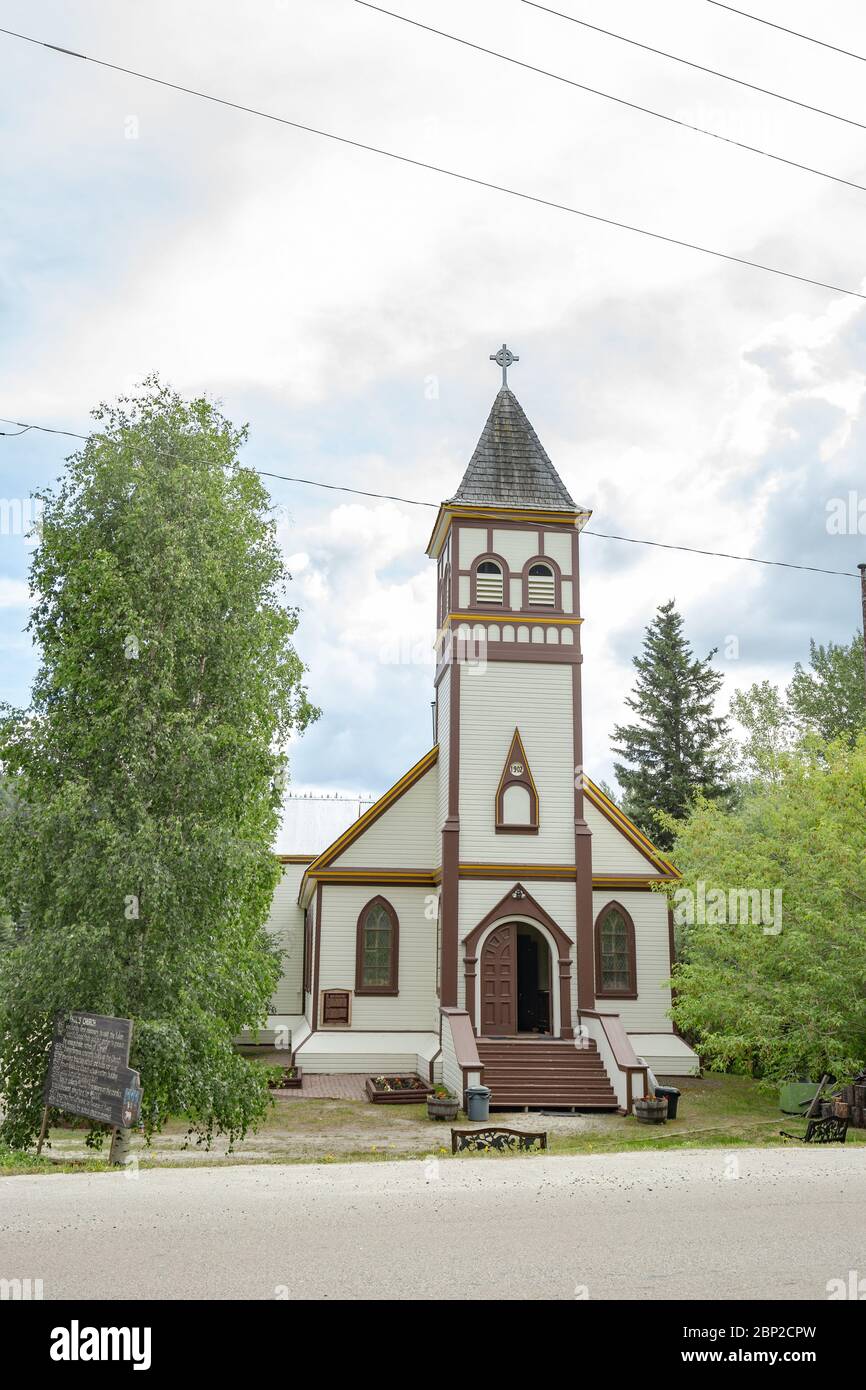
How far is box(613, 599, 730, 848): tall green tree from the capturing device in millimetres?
40000

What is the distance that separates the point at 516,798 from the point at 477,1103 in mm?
7634

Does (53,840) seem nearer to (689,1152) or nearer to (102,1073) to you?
(102,1073)

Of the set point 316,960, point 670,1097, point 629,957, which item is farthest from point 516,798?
point 670,1097

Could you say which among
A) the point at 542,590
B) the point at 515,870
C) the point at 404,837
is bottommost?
the point at 515,870

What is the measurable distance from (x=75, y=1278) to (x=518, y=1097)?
15403mm

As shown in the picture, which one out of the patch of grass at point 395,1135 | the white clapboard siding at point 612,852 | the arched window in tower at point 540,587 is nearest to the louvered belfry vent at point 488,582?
the arched window in tower at point 540,587

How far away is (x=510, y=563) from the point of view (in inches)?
1045

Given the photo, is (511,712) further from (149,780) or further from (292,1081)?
(149,780)

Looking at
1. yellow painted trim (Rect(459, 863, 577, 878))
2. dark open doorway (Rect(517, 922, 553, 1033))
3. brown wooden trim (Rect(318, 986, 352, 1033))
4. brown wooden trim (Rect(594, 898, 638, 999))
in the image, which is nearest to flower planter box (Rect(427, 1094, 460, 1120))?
dark open doorway (Rect(517, 922, 553, 1033))

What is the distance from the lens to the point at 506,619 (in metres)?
26.2

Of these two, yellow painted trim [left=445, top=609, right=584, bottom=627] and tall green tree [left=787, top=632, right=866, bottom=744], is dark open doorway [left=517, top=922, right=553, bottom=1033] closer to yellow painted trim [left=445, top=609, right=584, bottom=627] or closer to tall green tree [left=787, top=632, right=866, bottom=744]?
yellow painted trim [left=445, top=609, right=584, bottom=627]

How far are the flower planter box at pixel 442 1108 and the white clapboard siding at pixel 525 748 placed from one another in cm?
643

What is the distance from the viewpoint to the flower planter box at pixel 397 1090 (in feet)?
71.4

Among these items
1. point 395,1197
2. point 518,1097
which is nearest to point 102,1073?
point 395,1197
